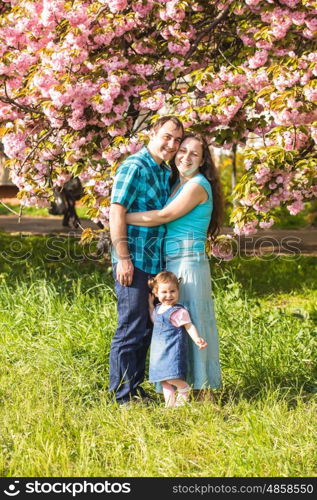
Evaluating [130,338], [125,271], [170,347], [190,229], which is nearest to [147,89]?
[190,229]

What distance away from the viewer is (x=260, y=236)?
11.7 m

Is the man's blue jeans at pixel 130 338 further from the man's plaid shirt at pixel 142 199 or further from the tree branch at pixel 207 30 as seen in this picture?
the tree branch at pixel 207 30

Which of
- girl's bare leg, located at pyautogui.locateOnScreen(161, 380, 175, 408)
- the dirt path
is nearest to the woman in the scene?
girl's bare leg, located at pyautogui.locateOnScreen(161, 380, 175, 408)

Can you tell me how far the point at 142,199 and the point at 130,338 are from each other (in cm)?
73

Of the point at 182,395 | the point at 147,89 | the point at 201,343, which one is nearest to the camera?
the point at 201,343

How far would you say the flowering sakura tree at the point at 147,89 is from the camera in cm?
514

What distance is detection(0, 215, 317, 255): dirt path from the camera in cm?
1034

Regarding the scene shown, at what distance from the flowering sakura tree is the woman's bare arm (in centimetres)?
91

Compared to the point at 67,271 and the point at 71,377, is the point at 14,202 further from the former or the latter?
the point at 71,377

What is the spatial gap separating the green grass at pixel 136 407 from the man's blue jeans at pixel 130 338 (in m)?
0.14

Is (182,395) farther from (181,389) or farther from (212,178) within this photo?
(212,178)
